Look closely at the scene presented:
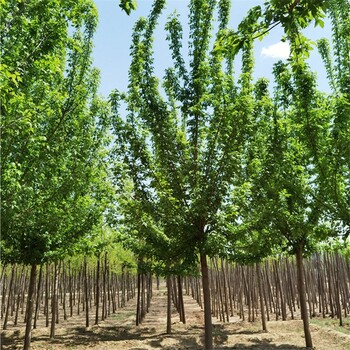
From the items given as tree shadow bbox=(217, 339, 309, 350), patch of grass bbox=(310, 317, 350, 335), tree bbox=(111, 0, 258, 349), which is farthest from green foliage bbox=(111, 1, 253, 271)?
patch of grass bbox=(310, 317, 350, 335)

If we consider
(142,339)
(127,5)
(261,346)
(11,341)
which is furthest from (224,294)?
(127,5)

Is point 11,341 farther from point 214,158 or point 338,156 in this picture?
point 338,156

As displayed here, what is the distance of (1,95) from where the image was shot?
5242mm

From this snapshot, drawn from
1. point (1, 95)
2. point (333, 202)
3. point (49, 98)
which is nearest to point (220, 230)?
point (333, 202)

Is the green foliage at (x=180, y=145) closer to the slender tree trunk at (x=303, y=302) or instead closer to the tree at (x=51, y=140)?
the tree at (x=51, y=140)

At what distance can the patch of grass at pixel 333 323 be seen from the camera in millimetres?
16469

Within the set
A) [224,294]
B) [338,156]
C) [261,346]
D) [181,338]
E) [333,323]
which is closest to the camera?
[338,156]

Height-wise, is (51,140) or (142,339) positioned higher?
(51,140)

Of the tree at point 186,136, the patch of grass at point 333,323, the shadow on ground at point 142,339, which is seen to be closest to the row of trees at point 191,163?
the tree at point 186,136

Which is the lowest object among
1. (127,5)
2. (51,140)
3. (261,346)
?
(261,346)

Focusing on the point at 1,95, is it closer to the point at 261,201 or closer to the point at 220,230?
the point at 220,230

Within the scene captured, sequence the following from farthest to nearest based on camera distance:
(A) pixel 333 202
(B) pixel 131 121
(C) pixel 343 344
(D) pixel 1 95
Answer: (C) pixel 343 344 → (B) pixel 131 121 → (A) pixel 333 202 → (D) pixel 1 95

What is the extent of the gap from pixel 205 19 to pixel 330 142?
486 centimetres

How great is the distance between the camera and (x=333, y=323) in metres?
18.2
